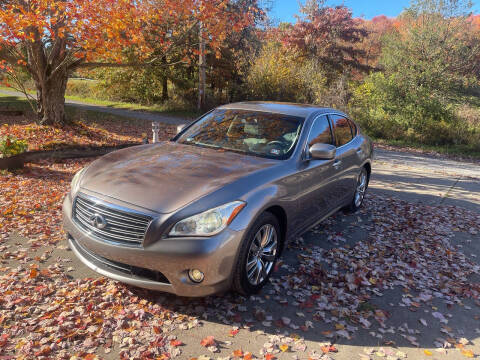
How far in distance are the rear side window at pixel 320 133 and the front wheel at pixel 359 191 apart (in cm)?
149

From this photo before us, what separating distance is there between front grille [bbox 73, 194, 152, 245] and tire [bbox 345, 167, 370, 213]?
4.08 m

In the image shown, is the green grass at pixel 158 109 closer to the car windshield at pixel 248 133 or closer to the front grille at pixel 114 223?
the car windshield at pixel 248 133

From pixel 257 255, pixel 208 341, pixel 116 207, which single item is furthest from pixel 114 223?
pixel 257 255

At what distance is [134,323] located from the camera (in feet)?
10.2

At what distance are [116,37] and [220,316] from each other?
780 centimetres

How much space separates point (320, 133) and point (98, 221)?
9.47 feet

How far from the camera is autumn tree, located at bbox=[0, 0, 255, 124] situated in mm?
7793

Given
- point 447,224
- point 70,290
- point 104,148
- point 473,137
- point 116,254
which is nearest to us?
point 116,254

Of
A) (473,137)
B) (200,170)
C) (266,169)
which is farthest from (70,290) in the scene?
(473,137)

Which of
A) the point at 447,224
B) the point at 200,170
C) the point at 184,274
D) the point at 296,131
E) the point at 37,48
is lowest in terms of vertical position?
the point at 447,224

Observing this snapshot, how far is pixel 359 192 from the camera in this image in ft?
21.0

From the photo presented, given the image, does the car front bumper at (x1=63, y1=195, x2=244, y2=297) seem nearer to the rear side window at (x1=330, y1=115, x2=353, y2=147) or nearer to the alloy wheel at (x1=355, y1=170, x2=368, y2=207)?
the rear side window at (x1=330, y1=115, x2=353, y2=147)

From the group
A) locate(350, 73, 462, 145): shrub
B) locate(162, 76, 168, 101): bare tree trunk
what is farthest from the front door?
locate(162, 76, 168, 101): bare tree trunk

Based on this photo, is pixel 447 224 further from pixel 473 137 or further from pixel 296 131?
pixel 473 137
